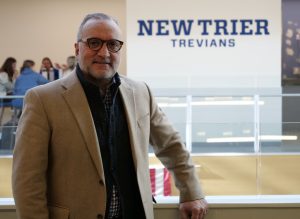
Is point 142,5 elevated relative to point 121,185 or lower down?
elevated

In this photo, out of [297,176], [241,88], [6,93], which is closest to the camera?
[297,176]

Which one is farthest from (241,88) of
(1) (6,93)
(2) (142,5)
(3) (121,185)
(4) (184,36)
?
(3) (121,185)

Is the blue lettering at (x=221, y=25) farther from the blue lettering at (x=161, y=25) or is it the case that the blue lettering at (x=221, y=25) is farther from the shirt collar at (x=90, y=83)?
the shirt collar at (x=90, y=83)

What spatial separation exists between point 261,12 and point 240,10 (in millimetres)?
393

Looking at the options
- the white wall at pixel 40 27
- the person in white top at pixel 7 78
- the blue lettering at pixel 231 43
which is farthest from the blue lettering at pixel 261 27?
the white wall at pixel 40 27

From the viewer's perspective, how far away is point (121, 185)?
1841mm

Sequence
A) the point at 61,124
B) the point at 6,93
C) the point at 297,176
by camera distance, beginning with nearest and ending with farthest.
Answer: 1. the point at 61,124
2. the point at 297,176
3. the point at 6,93

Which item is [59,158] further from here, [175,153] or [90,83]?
[175,153]

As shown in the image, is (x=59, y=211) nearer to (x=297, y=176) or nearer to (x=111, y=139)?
(x=111, y=139)

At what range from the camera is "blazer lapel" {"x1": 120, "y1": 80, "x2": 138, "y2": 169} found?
1867mm

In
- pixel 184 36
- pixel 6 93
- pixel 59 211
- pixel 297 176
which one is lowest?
pixel 297 176

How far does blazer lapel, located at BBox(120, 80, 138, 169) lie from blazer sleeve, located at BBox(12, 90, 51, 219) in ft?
1.04

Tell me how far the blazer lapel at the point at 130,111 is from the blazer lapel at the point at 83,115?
159 mm

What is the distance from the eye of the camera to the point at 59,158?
69.1 inches
